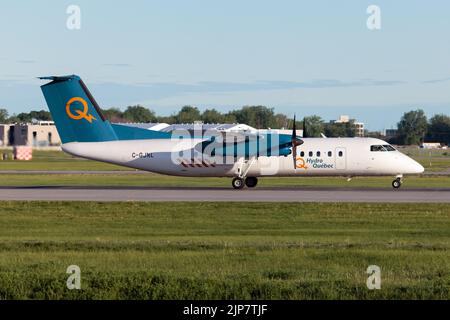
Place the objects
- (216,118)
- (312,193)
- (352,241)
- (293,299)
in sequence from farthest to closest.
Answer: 1. (216,118)
2. (312,193)
3. (352,241)
4. (293,299)

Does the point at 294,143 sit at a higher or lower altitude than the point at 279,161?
higher

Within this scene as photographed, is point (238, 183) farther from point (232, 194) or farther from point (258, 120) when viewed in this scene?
point (258, 120)

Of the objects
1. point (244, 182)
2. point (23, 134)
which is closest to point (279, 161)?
point (244, 182)

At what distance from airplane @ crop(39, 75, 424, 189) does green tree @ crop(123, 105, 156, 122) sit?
11833 cm

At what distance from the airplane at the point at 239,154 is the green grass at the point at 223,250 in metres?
10.5

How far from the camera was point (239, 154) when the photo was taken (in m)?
49.0

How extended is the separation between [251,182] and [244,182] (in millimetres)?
1081

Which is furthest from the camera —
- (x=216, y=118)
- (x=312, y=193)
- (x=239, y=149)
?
(x=216, y=118)

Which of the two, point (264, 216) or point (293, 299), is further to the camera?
point (264, 216)

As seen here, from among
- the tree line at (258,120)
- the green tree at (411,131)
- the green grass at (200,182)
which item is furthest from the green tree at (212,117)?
the green grass at (200,182)
